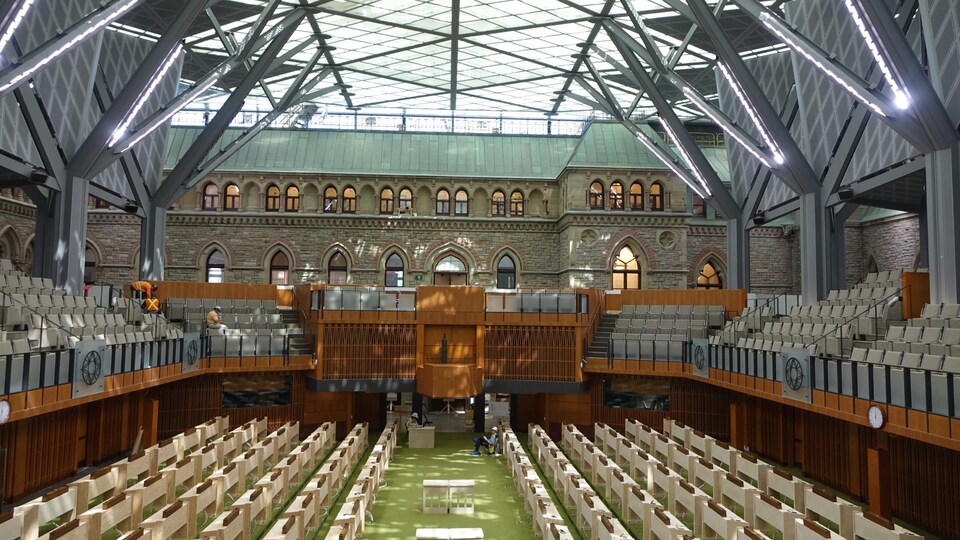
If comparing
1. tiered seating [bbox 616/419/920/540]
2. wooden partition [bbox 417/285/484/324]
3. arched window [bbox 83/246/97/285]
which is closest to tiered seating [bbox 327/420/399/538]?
wooden partition [bbox 417/285/484/324]

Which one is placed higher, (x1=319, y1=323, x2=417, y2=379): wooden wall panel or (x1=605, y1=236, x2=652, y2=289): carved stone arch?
(x1=605, y1=236, x2=652, y2=289): carved stone arch

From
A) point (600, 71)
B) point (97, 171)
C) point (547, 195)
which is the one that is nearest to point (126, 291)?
point (97, 171)

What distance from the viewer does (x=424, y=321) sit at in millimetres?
24578

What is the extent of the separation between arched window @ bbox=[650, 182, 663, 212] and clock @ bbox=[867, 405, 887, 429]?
23511 mm

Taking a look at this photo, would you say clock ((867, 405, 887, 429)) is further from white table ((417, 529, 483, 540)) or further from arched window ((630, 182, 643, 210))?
arched window ((630, 182, 643, 210))

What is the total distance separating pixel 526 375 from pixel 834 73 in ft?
46.0

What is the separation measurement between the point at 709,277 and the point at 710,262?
0.85 meters

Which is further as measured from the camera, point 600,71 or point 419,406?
point 600,71

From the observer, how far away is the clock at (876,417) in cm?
1249

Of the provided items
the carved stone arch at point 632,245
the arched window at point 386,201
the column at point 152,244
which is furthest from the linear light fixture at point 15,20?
the carved stone arch at point 632,245

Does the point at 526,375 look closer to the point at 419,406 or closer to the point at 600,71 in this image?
the point at 419,406

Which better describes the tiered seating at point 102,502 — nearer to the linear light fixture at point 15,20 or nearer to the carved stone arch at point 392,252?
the linear light fixture at point 15,20

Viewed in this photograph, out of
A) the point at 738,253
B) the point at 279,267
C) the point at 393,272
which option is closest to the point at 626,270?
the point at 738,253

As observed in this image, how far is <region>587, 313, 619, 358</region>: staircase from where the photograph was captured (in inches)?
983
